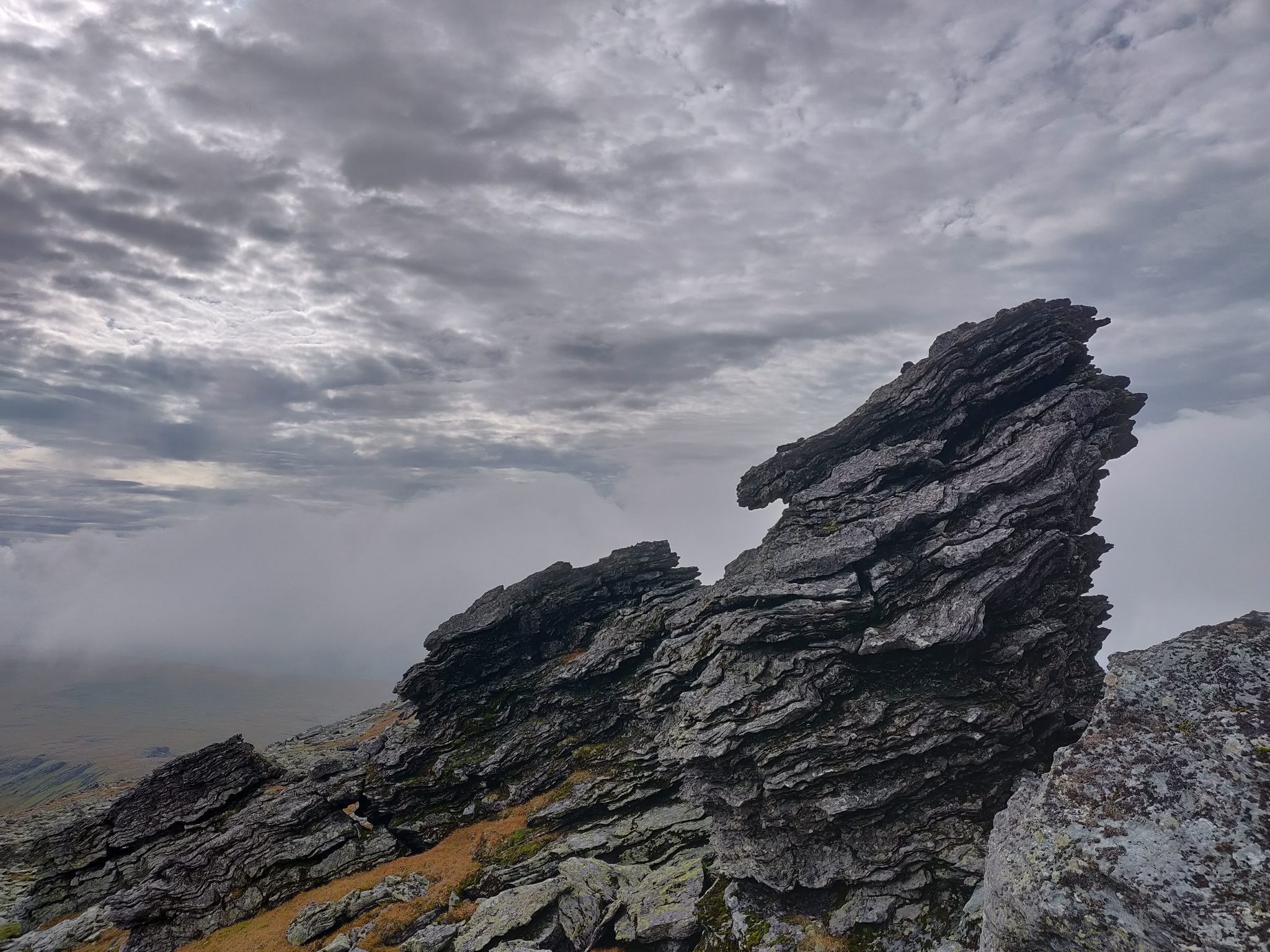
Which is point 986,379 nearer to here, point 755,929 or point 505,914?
point 755,929

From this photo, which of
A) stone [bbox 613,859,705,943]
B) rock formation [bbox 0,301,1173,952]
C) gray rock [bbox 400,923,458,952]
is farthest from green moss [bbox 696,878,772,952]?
gray rock [bbox 400,923,458,952]

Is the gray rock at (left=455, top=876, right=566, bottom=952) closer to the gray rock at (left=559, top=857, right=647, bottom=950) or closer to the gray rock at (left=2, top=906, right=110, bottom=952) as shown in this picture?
the gray rock at (left=559, top=857, right=647, bottom=950)

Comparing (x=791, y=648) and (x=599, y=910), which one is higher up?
(x=791, y=648)

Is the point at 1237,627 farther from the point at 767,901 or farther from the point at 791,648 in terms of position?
the point at 767,901

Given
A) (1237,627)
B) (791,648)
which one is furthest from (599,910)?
(1237,627)

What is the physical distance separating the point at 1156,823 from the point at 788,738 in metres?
17.0

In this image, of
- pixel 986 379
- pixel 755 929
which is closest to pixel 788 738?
pixel 755 929

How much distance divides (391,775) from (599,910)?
970 inches

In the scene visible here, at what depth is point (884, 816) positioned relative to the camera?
28609 millimetres

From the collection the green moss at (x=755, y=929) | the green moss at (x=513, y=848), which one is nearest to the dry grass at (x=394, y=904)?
the green moss at (x=513, y=848)

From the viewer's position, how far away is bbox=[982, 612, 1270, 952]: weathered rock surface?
13.8 m

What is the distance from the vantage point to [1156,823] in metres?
15.2

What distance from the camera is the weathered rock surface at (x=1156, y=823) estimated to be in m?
13.8

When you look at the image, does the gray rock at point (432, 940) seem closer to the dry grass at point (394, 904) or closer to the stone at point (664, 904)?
the dry grass at point (394, 904)
